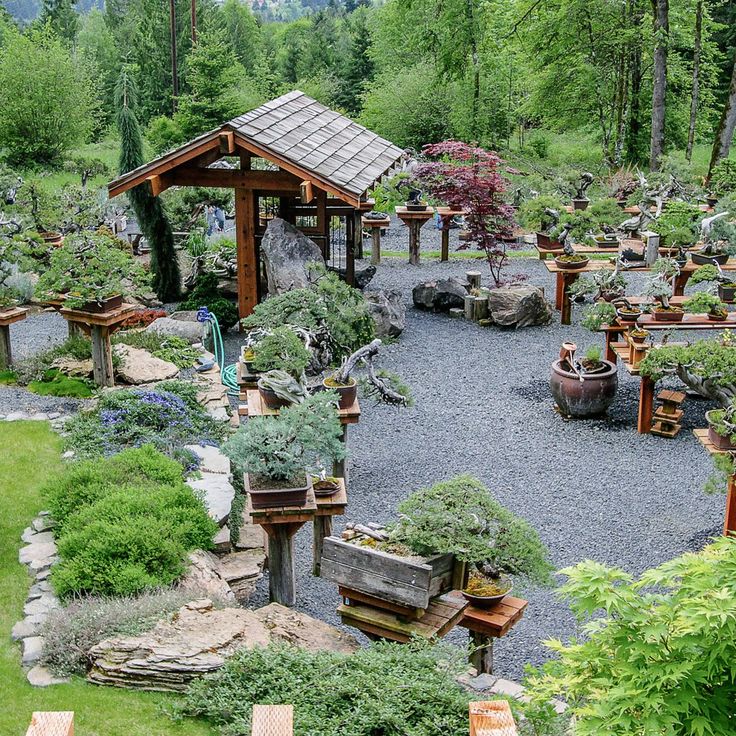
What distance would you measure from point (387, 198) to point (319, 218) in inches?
350

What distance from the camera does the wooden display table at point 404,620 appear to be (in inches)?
221

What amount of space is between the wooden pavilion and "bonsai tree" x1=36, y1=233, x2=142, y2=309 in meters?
2.76

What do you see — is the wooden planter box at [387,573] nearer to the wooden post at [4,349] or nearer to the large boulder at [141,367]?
the large boulder at [141,367]

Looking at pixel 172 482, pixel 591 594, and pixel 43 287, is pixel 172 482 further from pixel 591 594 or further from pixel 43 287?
pixel 591 594

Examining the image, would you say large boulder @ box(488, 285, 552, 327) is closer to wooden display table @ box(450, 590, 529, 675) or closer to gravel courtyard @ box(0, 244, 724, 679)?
gravel courtyard @ box(0, 244, 724, 679)

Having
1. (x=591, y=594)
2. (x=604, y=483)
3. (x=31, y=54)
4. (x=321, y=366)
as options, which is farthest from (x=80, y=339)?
(x=31, y=54)

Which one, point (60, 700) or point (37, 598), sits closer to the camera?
point (60, 700)

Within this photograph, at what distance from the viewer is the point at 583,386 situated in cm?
1071

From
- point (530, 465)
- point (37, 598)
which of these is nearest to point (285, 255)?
point (530, 465)

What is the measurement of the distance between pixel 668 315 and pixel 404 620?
644cm

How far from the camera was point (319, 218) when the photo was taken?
44.9 ft

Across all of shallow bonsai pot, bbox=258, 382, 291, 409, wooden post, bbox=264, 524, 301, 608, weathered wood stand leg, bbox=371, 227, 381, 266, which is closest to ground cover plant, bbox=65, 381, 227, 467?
shallow bonsai pot, bbox=258, 382, 291, 409

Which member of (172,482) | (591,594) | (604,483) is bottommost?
(604,483)

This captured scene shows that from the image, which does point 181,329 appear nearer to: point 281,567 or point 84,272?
point 84,272
